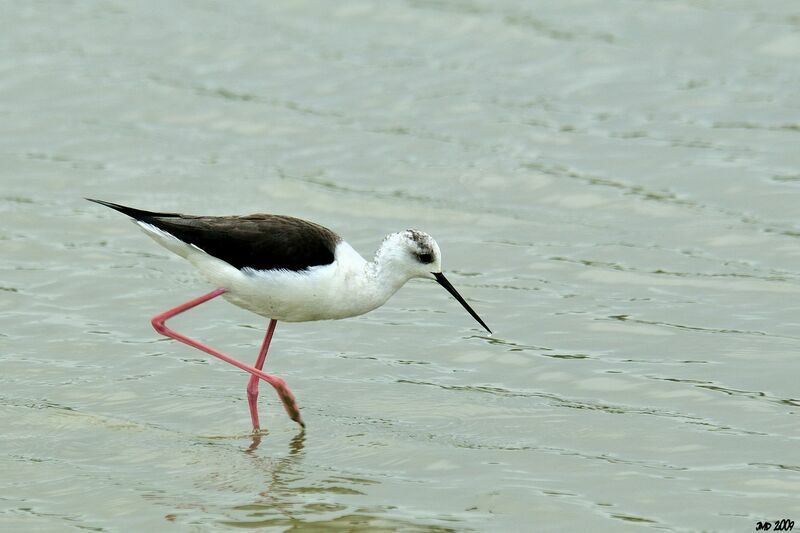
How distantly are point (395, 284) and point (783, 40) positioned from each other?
9.41 metres

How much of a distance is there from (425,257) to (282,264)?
1.06 m

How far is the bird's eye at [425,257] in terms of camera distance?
9.20 meters

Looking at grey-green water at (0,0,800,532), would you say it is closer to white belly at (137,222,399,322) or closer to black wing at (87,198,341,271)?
white belly at (137,222,399,322)

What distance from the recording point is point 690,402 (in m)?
8.97

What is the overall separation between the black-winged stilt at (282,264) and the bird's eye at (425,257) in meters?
0.03

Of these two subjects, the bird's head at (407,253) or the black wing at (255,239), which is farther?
the bird's head at (407,253)

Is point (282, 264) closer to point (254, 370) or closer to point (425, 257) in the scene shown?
point (254, 370)

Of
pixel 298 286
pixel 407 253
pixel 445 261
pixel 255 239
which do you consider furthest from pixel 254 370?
pixel 445 261

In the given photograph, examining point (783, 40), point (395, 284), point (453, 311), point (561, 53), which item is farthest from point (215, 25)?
point (395, 284)

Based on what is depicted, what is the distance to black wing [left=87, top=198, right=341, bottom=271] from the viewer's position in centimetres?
873

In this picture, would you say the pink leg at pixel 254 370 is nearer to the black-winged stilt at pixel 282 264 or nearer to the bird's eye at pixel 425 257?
the black-winged stilt at pixel 282 264

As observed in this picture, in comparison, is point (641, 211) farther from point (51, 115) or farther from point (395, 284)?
point (51, 115)

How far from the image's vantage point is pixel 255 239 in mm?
8805

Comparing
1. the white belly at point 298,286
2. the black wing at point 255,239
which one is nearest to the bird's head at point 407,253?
the white belly at point 298,286
